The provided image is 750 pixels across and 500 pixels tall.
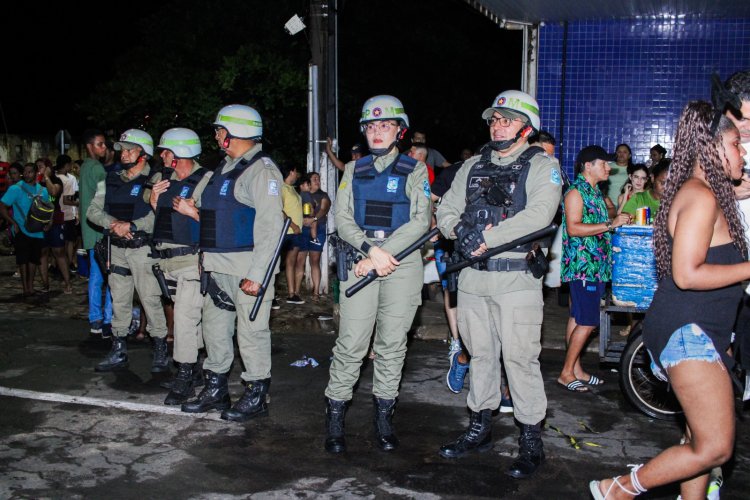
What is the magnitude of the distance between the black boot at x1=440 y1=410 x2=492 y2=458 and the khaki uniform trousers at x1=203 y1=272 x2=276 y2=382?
1584 mm

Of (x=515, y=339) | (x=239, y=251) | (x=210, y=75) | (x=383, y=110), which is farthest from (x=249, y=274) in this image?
(x=210, y=75)

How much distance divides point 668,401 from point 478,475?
2.06m

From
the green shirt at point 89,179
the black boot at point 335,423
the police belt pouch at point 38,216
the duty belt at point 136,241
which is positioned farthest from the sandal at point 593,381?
the police belt pouch at point 38,216

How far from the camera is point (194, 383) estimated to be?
22.1ft

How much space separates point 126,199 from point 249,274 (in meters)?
2.16

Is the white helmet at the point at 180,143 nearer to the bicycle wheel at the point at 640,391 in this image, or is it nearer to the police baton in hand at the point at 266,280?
the police baton in hand at the point at 266,280

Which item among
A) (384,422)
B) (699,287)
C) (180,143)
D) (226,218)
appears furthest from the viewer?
(180,143)

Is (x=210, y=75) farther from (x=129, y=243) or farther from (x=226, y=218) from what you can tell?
(x=226, y=218)

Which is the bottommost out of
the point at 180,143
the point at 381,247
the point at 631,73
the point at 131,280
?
the point at 131,280

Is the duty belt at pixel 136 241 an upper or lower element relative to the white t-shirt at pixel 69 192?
lower

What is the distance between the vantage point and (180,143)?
6.58 m

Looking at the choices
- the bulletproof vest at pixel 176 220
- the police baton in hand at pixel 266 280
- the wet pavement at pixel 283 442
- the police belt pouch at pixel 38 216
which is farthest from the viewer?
the police belt pouch at pixel 38 216

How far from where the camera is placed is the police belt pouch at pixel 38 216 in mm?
11273

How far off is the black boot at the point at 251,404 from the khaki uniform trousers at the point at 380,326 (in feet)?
2.72
